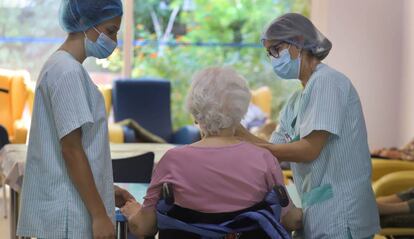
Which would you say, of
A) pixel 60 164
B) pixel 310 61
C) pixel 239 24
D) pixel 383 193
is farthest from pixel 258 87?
pixel 60 164

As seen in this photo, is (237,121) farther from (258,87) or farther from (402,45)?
(258,87)

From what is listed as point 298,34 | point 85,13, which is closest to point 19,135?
point 298,34

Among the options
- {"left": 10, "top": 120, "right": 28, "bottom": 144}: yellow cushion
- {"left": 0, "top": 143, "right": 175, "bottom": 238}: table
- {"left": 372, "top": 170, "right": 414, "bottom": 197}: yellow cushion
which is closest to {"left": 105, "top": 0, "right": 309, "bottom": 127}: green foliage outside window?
{"left": 10, "top": 120, "right": 28, "bottom": 144}: yellow cushion

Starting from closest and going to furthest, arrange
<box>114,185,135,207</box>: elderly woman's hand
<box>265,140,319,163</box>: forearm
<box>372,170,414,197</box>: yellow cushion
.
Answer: <box>265,140,319,163</box>: forearm < <box>114,185,135,207</box>: elderly woman's hand < <box>372,170,414,197</box>: yellow cushion

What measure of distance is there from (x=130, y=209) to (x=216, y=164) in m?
0.40

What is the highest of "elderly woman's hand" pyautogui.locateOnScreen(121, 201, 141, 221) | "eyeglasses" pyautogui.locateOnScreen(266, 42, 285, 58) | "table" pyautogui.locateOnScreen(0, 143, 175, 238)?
"eyeglasses" pyautogui.locateOnScreen(266, 42, 285, 58)

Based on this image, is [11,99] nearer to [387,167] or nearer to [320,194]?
[387,167]

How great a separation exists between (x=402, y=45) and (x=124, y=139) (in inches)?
102

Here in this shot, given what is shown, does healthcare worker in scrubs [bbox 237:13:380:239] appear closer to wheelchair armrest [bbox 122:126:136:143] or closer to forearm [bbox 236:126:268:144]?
forearm [bbox 236:126:268:144]

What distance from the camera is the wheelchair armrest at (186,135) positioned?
24.2 feet

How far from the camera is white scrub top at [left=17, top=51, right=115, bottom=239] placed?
226 cm

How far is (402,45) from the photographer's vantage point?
24.0ft

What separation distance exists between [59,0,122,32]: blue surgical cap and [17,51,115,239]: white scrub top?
11 centimetres

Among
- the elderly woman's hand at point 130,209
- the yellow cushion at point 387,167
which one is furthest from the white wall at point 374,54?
the elderly woman's hand at point 130,209
